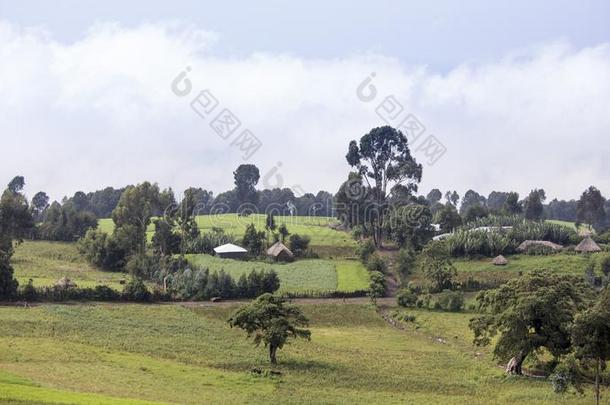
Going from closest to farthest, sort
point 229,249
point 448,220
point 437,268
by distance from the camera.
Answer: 1. point 437,268
2. point 229,249
3. point 448,220

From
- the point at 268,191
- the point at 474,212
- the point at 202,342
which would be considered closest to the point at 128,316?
the point at 202,342

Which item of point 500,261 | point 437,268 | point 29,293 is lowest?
point 29,293

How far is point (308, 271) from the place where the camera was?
258 ft

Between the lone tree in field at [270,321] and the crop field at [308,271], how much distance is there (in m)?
24.5

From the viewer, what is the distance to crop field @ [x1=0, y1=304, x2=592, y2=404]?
33.2 meters

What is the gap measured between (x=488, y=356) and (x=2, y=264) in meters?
38.1

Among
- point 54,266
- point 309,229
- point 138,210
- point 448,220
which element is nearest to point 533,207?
point 448,220

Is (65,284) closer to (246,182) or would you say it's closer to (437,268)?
(437,268)

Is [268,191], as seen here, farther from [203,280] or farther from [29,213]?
[203,280]

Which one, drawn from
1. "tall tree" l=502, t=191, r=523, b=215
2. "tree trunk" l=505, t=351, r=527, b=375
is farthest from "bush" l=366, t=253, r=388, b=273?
"tall tree" l=502, t=191, r=523, b=215

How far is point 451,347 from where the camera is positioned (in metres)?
48.9

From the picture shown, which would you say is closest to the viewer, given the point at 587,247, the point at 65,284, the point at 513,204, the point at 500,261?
the point at 65,284

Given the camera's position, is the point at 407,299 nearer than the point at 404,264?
Yes

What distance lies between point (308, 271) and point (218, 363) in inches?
1519
